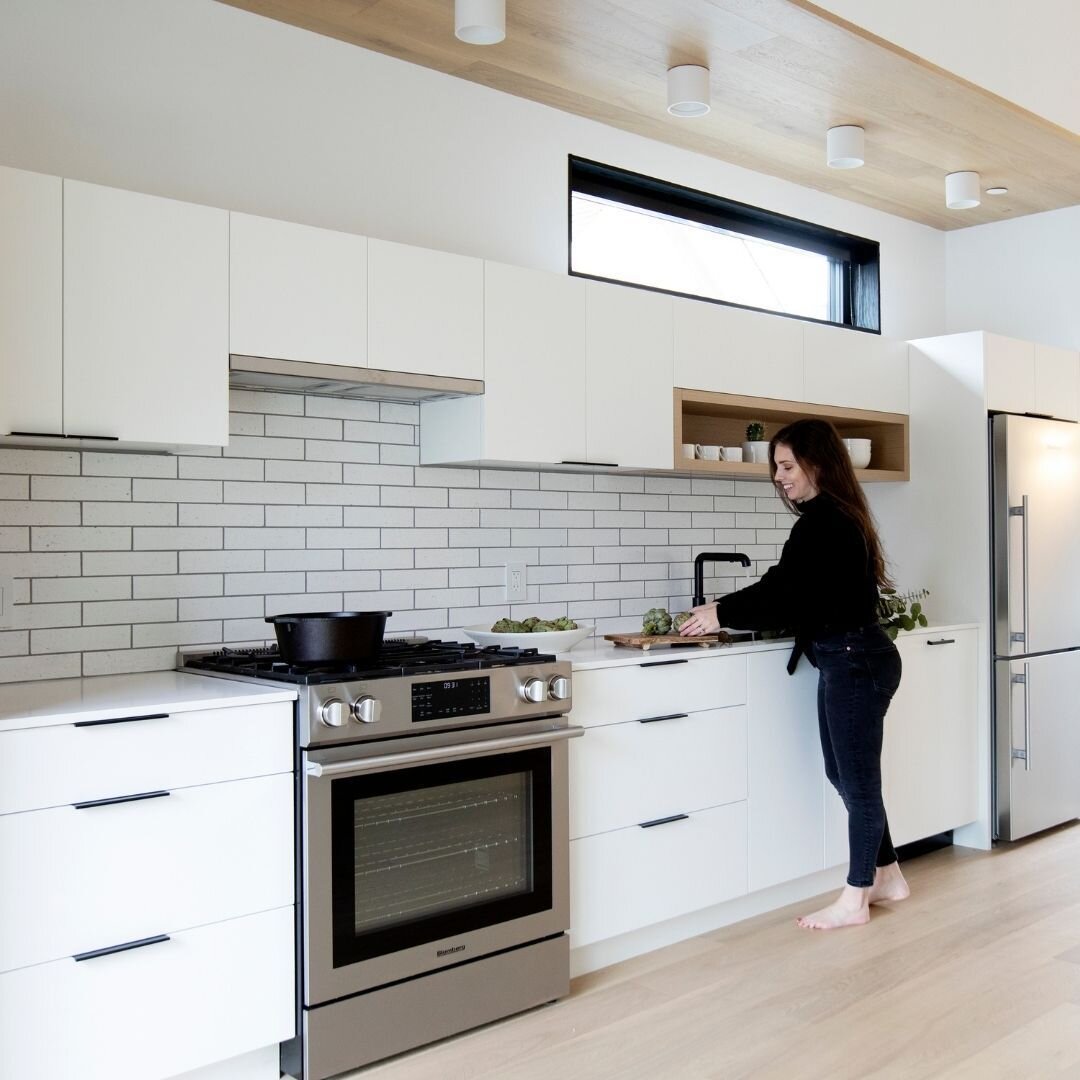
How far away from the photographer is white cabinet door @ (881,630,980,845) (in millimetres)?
4355

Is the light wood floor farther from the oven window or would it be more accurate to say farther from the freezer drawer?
the freezer drawer

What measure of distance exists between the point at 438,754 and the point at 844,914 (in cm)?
169

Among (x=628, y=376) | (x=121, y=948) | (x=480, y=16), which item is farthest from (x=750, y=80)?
(x=121, y=948)

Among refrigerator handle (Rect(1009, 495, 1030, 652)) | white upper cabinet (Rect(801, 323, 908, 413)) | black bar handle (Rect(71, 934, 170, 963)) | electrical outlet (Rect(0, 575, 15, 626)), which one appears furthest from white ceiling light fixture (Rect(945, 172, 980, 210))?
black bar handle (Rect(71, 934, 170, 963))

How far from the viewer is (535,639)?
134 inches

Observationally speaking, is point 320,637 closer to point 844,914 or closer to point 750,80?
point 844,914

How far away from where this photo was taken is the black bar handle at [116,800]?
2.35 meters

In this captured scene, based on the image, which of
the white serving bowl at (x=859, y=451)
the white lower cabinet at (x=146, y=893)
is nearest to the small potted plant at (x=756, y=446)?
the white serving bowl at (x=859, y=451)

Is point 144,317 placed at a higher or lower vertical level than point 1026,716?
higher

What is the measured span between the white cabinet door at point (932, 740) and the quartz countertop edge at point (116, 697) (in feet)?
8.22

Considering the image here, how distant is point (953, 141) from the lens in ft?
14.6

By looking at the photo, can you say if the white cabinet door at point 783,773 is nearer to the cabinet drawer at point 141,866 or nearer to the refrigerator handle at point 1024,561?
the refrigerator handle at point 1024,561

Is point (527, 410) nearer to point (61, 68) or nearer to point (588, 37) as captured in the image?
point (588, 37)

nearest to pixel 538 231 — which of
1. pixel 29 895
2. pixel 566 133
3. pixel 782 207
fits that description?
pixel 566 133
